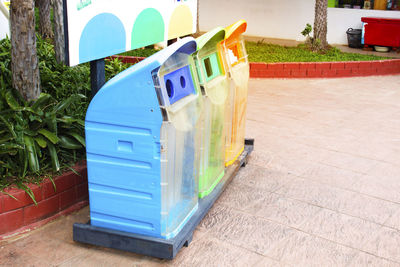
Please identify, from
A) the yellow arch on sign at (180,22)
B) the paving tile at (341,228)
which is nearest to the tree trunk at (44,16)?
the yellow arch on sign at (180,22)

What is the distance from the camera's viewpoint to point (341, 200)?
4.14m

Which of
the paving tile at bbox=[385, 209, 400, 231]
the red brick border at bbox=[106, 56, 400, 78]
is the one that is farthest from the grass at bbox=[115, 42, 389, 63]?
the paving tile at bbox=[385, 209, 400, 231]

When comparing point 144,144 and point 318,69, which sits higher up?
point 144,144

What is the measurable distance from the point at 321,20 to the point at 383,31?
2934mm

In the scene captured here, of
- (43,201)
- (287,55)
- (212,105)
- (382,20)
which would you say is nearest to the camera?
(43,201)

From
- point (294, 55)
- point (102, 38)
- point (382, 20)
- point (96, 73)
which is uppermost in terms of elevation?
point (102, 38)

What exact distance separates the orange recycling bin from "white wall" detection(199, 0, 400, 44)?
33.9ft

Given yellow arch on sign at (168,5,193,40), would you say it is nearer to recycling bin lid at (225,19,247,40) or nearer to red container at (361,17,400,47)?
recycling bin lid at (225,19,247,40)

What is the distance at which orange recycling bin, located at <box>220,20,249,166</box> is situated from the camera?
13.7 ft

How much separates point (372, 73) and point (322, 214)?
7067 mm

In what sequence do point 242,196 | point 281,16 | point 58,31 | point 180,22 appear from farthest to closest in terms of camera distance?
1. point 281,16
2. point 58,31
3. point 180,22
4. point 242,196

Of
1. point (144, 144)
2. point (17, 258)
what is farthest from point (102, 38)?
point (17, 258)

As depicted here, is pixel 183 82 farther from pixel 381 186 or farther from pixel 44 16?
pixel 44 16

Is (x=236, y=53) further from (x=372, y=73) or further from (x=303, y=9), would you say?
(x=303, y=9)
